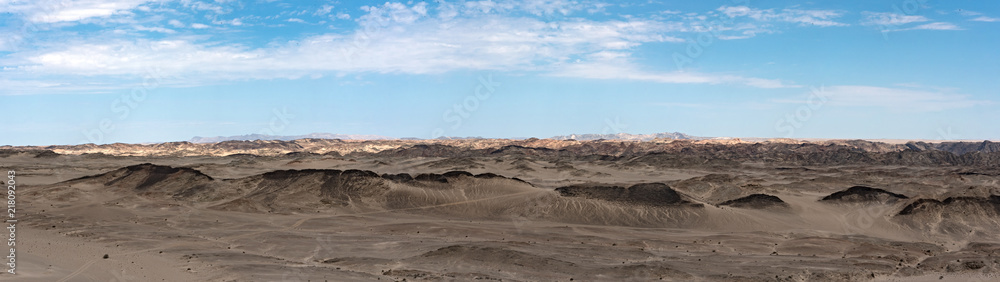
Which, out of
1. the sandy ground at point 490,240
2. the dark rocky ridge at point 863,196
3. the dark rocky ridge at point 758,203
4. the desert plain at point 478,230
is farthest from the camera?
the dark rocky ridge at point 863,196

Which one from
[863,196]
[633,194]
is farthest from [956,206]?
[633,194]

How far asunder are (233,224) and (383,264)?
24371 mm

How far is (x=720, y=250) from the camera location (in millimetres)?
44406

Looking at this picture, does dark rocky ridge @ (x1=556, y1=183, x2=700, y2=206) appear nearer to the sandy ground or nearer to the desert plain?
the desert plain

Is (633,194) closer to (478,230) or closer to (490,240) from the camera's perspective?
(478,230)

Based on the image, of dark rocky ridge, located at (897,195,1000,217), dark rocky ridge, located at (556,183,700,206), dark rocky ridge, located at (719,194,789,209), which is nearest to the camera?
dark rocky ridge, located at (897,195,1000,217)

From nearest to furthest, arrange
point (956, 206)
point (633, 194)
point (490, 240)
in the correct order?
point (490, 240) → point (956, 206) → point (633, 194)

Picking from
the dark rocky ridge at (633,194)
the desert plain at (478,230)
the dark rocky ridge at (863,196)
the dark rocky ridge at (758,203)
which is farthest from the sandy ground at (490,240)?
the dark rocky ridge at (863,196)

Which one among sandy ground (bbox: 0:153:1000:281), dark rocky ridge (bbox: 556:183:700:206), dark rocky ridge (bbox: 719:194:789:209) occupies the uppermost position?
dark rocky ridge (bbox: 556:183:700:206)

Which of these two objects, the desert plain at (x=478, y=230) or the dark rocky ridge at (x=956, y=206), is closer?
the desert plain at (x=478, y=230)

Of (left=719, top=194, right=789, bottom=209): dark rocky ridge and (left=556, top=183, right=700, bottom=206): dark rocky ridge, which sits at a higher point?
(left=556, top=183, right=700, bottom=206): dark rocky ridge

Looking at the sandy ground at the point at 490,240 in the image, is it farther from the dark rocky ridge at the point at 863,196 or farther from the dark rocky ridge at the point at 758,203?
A: the dark rocky ridge at the point at 863,196

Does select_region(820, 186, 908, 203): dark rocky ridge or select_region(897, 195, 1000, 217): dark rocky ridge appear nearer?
select_region(897, 195, 1000, 217): dark rocky ridge

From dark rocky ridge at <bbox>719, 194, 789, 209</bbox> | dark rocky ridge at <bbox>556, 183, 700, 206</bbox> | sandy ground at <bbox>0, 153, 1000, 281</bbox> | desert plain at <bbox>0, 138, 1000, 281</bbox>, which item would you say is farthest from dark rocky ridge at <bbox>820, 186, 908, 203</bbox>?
dark rocky ridge at <bbox>556, 183, 700, 206</bbox>
